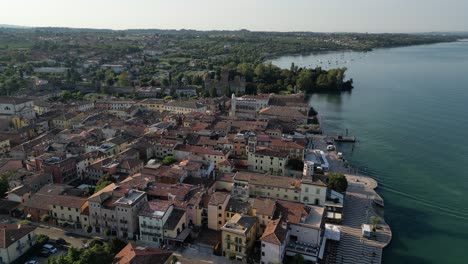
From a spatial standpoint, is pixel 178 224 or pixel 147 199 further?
pixel 147 199

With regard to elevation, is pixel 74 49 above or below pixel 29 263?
above

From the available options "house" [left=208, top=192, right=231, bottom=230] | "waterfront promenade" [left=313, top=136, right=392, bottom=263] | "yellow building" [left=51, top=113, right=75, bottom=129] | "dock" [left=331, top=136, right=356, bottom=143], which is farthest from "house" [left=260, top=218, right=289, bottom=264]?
"yellow building" [left=51, top=113, right=75, bottom=129]

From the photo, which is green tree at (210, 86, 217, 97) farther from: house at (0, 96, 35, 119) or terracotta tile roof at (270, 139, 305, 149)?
terracotta tile roof at (270, 139, 305, 149)

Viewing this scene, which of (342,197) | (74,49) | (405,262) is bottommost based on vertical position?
(405,262)

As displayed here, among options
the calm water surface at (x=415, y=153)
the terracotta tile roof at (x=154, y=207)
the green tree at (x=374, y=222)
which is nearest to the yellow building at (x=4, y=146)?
the terracotta tile roof at (x=154, y=207)

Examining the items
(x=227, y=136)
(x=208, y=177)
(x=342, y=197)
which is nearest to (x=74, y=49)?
(x=227, y=136)

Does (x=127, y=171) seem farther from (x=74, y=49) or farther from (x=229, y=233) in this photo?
(x=74, y=49)

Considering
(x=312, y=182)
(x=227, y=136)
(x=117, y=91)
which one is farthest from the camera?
(x=117, y=91)
